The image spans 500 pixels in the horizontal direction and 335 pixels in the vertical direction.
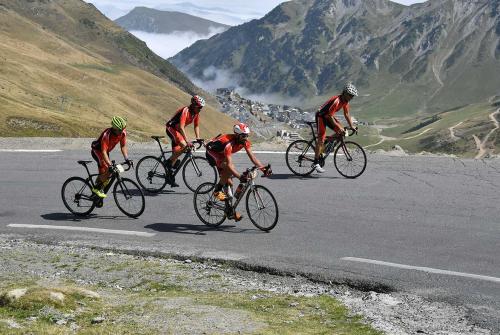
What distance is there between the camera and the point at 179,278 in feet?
33.8

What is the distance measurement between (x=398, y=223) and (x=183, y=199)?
572 cm

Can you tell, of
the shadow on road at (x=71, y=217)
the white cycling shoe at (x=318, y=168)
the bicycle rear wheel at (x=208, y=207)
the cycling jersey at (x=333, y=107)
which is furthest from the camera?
the white cycling shoe at (x=318, y=168)

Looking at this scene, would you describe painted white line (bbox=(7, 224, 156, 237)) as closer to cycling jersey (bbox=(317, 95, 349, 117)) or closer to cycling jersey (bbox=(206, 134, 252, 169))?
cycling jersey (bbox=(206, 134, 252, 169))

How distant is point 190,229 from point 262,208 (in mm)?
1715

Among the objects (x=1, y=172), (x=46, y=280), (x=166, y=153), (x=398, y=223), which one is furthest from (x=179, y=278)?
(x=1, y=172)

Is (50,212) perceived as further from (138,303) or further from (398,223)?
(398,223)

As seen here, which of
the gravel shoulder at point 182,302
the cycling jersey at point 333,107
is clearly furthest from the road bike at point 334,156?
the gravel shoulder at point 182,302

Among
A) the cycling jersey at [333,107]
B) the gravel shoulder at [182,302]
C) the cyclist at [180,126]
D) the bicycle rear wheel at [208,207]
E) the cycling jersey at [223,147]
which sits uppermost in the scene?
the cycling jersey at [333,107]

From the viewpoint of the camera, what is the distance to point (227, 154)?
1286 cm

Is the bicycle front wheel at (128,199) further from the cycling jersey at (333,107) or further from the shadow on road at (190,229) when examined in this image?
the cycling jersey at (333,107)

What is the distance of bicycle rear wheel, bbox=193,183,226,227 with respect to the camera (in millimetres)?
13469

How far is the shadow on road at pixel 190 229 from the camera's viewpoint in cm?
1323

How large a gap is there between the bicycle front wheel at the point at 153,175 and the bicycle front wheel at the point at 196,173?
617 mm

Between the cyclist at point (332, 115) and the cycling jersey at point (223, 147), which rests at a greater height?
the cyclist at point (332, 115)
